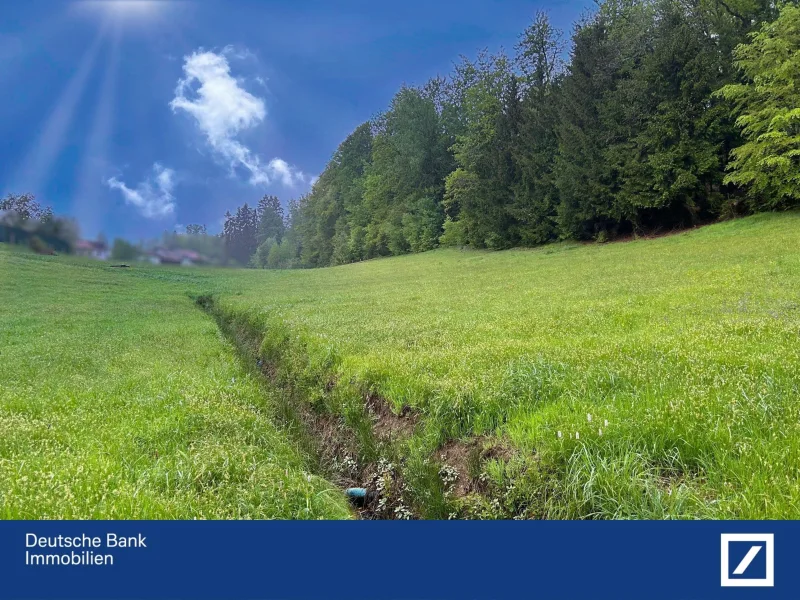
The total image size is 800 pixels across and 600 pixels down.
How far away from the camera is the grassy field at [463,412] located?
460 centimetres

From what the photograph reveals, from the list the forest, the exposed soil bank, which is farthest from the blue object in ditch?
the forest

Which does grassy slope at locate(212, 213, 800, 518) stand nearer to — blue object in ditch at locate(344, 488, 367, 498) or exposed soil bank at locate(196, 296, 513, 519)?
exposed soil bank at locate(196, 296, 513, 519)

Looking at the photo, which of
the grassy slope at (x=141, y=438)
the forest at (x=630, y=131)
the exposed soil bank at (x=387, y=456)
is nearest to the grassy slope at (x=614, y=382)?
the exposed soil bank at (x=387, y=456)

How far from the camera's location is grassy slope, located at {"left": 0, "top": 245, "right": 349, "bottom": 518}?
472 cm

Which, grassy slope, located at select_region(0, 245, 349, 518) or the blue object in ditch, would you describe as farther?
the blue object in ditch

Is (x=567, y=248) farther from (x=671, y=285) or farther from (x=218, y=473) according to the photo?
(x=218, y=473)

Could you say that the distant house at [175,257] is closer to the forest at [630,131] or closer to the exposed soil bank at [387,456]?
the exposed soil bank at [387,456]

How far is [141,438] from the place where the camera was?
259 inches

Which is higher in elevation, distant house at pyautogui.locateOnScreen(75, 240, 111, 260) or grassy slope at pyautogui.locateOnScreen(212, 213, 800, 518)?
distant house at pyautogui.locateOnScreen(75, 240, 111, 260)

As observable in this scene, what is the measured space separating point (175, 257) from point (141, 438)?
329 cm

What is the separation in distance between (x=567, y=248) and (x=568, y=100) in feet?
Result: 49.4

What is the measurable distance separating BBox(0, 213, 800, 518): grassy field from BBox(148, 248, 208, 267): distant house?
237cm
